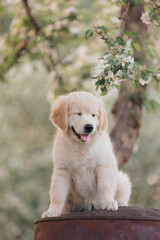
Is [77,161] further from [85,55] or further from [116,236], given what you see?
[85,55]

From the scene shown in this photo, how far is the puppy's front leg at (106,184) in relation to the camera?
13.3 feet

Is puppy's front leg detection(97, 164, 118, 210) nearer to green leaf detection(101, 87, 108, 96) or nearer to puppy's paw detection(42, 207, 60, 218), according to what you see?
puppy's paw detection(42, 207, 60, 218)

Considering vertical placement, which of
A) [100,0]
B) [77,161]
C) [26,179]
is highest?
[100,0]

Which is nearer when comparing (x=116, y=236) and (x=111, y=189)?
(x=116, y=236)

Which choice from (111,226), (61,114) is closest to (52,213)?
(111,226)

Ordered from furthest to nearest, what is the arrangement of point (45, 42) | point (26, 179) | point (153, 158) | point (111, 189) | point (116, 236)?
point (153, 158), point (26, 179), point (45, 42), point (111, 189), point (116, 236)

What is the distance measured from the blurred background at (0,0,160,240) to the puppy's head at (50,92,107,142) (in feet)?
3.94

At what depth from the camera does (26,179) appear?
1524 cm

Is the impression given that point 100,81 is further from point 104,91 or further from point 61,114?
point 61,114

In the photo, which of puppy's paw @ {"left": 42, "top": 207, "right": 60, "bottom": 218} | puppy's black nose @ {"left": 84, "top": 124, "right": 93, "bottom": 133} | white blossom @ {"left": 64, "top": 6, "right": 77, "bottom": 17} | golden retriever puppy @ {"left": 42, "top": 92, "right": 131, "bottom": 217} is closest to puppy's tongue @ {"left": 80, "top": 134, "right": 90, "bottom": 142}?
golden retriever puppy @ {"left": 42, "top": 92, "right": 131, "bottom": 217}

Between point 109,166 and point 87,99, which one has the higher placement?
point 87,99

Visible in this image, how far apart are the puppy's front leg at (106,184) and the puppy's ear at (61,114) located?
56 centimetres

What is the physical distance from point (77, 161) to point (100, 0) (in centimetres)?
548

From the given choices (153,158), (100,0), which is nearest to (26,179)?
(153,158)
